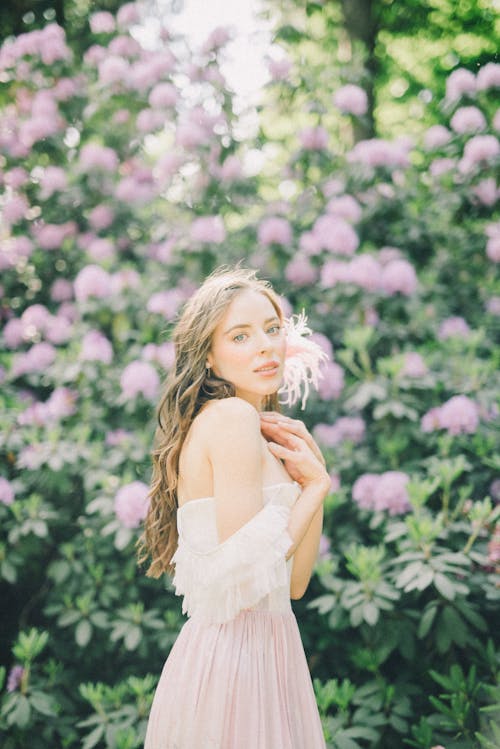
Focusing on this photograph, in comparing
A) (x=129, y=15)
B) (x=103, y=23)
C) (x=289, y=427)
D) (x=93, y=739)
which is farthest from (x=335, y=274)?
(x=103, y=23)

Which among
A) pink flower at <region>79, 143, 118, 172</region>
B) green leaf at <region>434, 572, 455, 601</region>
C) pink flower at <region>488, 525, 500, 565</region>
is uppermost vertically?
pink flower at <region>79, 143, 118, 172</region>

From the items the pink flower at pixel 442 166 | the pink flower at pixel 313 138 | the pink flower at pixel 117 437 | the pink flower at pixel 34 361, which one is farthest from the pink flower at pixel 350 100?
the pink flower at pixel 117 437

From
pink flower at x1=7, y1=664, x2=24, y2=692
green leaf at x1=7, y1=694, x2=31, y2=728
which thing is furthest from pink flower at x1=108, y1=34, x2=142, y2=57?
green leaf at x1=7, y1=694, x2=31, y2=728

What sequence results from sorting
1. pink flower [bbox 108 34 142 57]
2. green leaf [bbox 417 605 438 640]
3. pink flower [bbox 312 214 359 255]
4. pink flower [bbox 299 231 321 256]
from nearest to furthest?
1. green leaf [bbox 417 605 438 640]
2. pink flower [bbox 312 214 359 255]
3. pink flower [bbox 299 231 321 256]
4. pink flower [bbox 108 34 142 57]

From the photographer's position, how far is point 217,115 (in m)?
4.23

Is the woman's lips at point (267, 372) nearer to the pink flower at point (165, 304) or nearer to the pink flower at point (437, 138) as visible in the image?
the pink flower at point (165, 304)

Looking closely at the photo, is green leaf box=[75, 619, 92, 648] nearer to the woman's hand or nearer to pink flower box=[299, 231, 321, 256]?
the woman's hand

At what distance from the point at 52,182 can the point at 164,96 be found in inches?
37.8

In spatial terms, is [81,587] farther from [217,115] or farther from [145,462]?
[217,115]

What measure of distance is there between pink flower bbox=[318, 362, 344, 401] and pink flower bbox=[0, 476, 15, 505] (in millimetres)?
1621

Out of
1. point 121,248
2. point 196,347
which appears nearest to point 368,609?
point 196,347

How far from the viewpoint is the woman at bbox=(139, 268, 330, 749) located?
1.41 meters

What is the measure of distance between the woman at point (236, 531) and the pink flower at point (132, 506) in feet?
3.32

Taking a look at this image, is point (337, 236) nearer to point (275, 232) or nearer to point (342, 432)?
point (275, 232)
